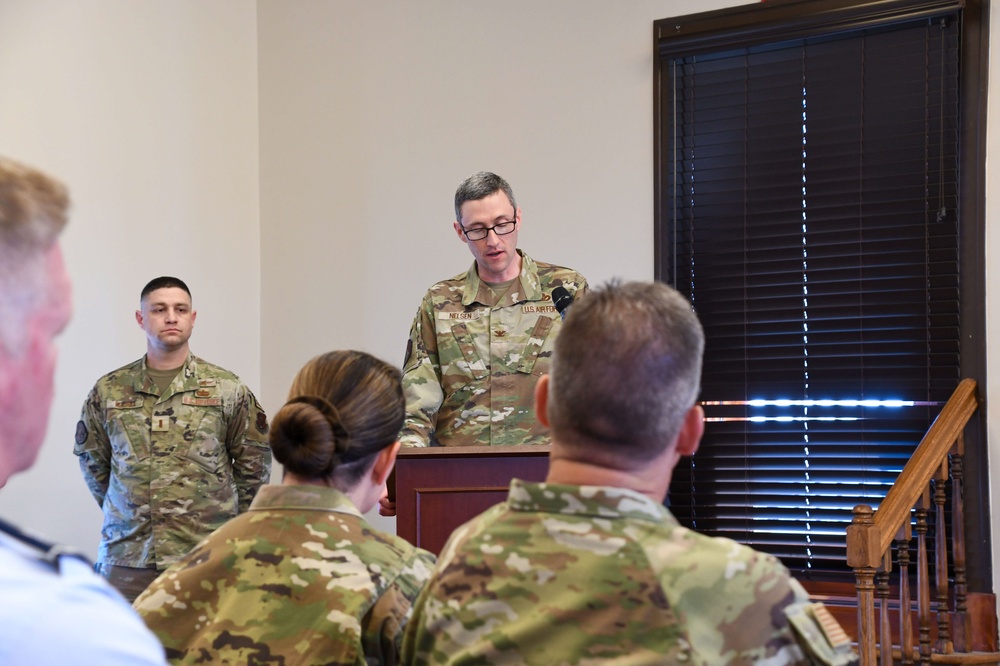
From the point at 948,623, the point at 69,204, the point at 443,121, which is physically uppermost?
the point at 443,121

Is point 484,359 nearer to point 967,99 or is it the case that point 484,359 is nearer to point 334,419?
point 334,419

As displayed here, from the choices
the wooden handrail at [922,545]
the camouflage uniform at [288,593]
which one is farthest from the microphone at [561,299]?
the camouflage uniform at [288,593]

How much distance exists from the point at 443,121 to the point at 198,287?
1439mm

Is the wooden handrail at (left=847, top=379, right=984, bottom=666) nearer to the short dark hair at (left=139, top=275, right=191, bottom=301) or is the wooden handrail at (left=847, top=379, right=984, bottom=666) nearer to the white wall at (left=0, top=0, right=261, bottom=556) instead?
the short dark hair at (left=139, top=275, right=191, bottom=301)

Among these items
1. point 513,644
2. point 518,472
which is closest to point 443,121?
point 518,472

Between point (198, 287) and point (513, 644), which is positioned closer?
point (513, 644)

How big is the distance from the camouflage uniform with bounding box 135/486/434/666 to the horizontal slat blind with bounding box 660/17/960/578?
3.00 meters

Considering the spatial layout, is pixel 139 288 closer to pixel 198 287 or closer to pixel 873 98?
pixel 198 287

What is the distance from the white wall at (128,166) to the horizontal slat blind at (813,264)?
2220 mm

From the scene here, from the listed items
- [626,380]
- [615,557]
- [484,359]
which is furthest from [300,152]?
[615,557]

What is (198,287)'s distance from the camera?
5.01 m

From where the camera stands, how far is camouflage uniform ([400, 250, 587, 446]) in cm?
328

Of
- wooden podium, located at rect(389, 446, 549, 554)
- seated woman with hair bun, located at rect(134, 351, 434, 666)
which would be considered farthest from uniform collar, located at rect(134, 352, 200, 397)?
seated woman with hair bun, located at rect(134, 351, 434, 666)

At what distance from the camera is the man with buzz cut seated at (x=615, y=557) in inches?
44.0
